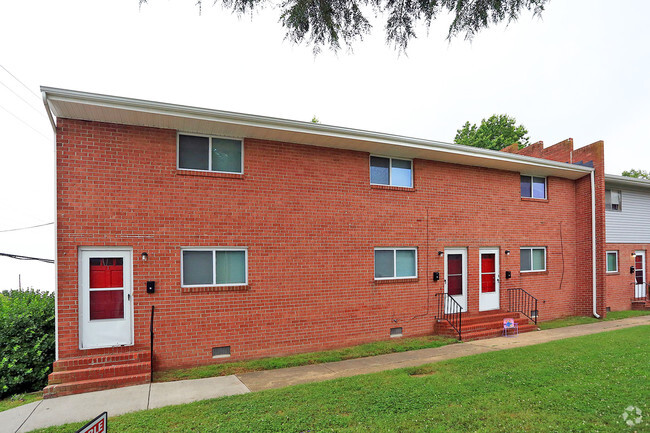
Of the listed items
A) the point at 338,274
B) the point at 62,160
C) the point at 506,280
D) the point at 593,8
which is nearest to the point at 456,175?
the point at 506,280

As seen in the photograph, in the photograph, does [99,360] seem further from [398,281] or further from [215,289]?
[398,281]

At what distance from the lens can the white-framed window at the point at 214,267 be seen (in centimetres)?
724

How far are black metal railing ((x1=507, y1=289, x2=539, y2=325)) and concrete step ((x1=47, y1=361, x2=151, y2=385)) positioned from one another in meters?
10.2

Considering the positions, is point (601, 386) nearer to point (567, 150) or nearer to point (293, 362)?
point (293, 362)

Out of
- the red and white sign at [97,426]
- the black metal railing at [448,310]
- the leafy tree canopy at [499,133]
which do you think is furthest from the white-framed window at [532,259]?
the leafy tree canopy at [499,133]

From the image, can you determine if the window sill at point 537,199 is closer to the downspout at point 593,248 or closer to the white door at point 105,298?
the downspout at point 593,248

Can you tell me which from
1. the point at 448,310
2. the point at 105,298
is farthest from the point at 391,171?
the point at 105,298

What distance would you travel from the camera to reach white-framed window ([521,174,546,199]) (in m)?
11.6

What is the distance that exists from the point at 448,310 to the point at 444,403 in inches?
206

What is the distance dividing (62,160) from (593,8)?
8708 mm

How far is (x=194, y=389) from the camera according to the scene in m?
5.83

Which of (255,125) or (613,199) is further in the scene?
(613,199)

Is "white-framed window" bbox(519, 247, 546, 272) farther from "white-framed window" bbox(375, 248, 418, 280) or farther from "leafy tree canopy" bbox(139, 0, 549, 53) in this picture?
"leafy tree canopy" bbox(139, 0, 549, 53)

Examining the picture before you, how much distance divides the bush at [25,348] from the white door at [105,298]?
705mm
